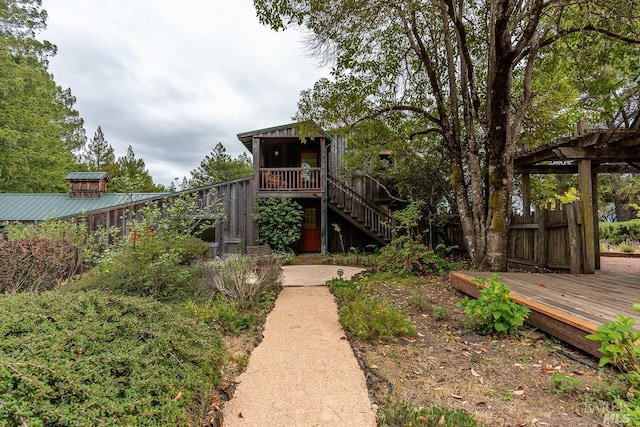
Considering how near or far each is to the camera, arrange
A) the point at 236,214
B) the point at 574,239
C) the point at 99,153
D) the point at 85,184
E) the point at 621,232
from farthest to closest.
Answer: the point at 99,153 → the point at 85,184 → the point at 621,232 → the point at 236,214 → the point at 574,239

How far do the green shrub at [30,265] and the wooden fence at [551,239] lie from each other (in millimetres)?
9261

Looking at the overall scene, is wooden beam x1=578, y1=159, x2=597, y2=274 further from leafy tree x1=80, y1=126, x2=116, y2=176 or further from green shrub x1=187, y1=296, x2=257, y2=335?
leafy tree x1=80, y1=126, x2=116, y2=176

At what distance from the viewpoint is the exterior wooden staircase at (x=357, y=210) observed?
1121 centimetres

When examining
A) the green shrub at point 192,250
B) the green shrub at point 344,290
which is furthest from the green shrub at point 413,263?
the green shrub at point 192,250

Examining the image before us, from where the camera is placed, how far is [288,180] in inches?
462

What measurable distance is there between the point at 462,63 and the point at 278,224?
7.37 m

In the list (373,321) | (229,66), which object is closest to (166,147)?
(229,66)

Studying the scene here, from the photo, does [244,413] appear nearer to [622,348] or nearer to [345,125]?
[622,348]

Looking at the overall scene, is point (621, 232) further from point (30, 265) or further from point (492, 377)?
point (30, 265)

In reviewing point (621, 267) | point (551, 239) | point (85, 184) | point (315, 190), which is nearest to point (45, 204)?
point (85, 184)

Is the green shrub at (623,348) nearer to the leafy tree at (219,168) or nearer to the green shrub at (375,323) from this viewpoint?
Result: the green shrub at (375,323)

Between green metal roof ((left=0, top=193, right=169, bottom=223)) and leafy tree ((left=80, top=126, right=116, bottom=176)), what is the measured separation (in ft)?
53.6

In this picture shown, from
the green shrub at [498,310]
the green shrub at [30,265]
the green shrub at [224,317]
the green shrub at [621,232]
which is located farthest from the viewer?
the green shrub at [621,232]

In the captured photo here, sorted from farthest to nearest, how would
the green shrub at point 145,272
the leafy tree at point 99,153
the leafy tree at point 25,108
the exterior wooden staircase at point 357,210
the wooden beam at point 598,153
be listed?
the leafy tree at point 99,153 → the leafy tree at point 25,108 → the exterior wooden staircase at point 357,210 → the wooden beam at point 598,153 → the green shrub at point 145,272
